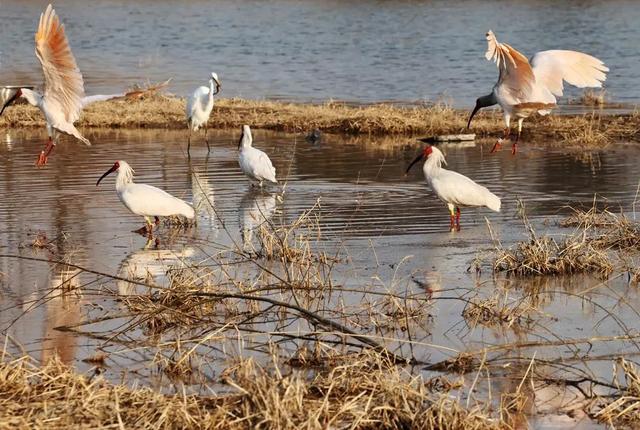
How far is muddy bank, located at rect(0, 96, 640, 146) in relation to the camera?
18.3 m

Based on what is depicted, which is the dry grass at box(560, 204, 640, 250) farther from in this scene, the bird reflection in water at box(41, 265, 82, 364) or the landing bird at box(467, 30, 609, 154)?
the landing bird at box(467, 30, 609, 154)

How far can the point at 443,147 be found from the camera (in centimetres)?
1725

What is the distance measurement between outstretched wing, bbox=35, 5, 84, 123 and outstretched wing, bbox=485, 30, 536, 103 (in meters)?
4.98

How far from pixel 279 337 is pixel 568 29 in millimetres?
39851

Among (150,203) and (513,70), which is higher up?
(513,70)

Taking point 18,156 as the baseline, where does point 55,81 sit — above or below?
above

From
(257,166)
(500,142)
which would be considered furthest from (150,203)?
(500,142)

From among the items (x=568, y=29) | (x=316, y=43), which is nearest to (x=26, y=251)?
(x=316, y=43)

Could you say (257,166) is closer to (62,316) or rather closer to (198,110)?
(198,110)

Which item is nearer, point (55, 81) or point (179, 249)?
point (179, 249)

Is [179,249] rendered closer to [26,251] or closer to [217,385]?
[26,251]

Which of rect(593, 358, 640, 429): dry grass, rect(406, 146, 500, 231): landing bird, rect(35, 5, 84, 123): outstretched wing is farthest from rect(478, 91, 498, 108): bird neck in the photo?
rect(593, 358, 640, 429): dry grass

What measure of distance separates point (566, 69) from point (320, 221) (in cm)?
586

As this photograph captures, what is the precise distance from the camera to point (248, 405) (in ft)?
18.6
